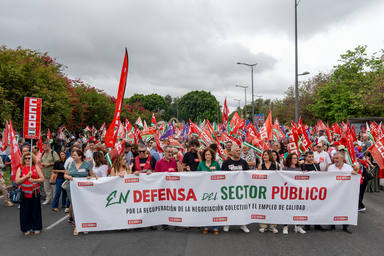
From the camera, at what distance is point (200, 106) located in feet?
304

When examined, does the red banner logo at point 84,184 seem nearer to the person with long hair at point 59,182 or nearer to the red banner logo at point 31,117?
the red banner logo at point 31,117

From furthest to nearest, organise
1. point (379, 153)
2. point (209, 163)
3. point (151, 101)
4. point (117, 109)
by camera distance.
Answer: point (151, 101), point (379, 153), point (117, 109), point (209, 163)

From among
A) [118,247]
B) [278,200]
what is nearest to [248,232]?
[278,200]

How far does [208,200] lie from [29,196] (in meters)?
3.44

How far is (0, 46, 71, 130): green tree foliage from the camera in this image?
15500mm

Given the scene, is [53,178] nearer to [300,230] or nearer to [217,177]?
[217,177]

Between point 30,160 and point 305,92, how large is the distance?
42.8 metres

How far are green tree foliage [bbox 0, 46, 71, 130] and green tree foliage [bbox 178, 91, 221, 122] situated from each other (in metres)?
73.0

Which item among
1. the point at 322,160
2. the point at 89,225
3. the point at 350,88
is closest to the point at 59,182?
the point at 89,225

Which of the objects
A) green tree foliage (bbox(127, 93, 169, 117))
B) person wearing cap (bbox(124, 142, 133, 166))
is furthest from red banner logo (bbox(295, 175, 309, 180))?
green tree foliage (bbox(127, 93, 169, 117))

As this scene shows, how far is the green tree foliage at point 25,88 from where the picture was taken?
15.5 meters

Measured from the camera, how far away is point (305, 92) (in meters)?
43.9

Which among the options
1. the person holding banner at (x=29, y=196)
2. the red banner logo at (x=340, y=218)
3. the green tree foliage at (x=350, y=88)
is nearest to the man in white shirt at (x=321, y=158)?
the red banner logo at (x=340, y=218)

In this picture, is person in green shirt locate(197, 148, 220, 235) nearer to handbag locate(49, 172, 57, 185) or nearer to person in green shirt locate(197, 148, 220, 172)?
person in green shirt locate(197, 148, 220, 172)
